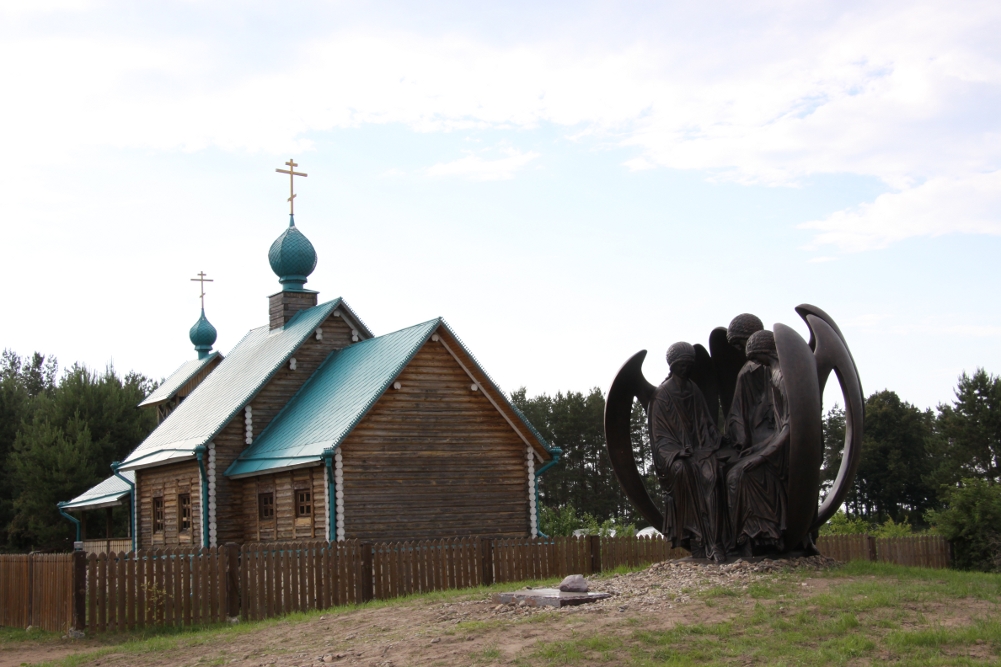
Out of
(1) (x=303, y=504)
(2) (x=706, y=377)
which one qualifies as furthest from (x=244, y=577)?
(2) (x=706, y=377)

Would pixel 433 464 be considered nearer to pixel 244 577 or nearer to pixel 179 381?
pixel 244 577

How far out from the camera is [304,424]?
21.7m

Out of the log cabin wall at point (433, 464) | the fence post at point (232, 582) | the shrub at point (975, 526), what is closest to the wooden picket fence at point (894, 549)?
the shrub at point (975, 526)

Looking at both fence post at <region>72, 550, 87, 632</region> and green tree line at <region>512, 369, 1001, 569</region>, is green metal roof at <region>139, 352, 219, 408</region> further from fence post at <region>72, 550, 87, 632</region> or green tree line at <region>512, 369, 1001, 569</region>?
fence post at <region>72, 550, 87, 632</region>

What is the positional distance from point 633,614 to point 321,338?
1703 centimetres

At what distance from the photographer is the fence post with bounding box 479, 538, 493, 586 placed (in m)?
15.5

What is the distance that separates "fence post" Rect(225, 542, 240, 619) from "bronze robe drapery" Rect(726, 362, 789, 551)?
→ 689 centimetres

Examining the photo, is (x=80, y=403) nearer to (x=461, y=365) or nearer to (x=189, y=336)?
(x=189, y=336)

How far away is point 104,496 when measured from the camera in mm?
32812

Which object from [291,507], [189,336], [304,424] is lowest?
[291,507]

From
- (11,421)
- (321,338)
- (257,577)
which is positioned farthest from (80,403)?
(257,577)

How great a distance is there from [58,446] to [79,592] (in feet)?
97.1

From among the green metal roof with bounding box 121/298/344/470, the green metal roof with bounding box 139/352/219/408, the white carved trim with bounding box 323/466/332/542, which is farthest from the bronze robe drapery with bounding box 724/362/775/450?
the green metal roof with bounding box 139/352/219/408

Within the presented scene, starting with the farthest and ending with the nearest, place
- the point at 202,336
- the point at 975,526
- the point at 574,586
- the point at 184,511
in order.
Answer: the point at 202,336 → the point at 184,511 → the point at 975,526 → the point at 574,586
